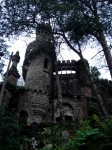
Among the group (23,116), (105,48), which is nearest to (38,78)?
(23,116)

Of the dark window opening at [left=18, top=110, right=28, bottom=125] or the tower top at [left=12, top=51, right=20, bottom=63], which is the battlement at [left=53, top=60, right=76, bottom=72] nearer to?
the tower top at [left=12, top=51, right=20, bottom=63]

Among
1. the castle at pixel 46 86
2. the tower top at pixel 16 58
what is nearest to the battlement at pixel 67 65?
the castle at pixel 46 86

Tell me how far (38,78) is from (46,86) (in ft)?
4.06

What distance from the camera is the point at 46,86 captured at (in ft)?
80.3

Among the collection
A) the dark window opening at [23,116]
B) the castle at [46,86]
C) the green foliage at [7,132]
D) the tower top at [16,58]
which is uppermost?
the tower top at [16,58]

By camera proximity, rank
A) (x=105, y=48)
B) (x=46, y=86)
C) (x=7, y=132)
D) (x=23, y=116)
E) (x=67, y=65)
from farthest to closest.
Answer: (x=67, y=65) → (x=46, y=86) → (x=23, y=116) → (x=105, y=48) → (x=7, y=132)

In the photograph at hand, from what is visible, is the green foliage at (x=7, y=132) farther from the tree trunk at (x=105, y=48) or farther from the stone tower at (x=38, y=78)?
the stone tower at (x=38, y=78)

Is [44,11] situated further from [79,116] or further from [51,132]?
[79,116]

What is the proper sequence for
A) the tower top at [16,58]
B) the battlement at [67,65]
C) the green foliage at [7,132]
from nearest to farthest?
the green foliage at [7,132], the tower top at [16,58], the battlement at [67,65]

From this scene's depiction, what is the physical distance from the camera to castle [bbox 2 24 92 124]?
22.0 meters

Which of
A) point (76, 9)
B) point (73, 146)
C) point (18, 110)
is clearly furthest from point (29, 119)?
point (73, 146)

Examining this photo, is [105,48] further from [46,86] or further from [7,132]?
[46,86]

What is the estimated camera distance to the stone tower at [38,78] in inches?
853

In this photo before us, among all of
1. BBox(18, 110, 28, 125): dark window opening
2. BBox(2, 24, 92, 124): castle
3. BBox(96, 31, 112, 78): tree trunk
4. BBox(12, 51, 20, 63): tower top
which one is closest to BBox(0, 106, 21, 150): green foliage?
BBox(96, 31, 112, 78): tree trunk
